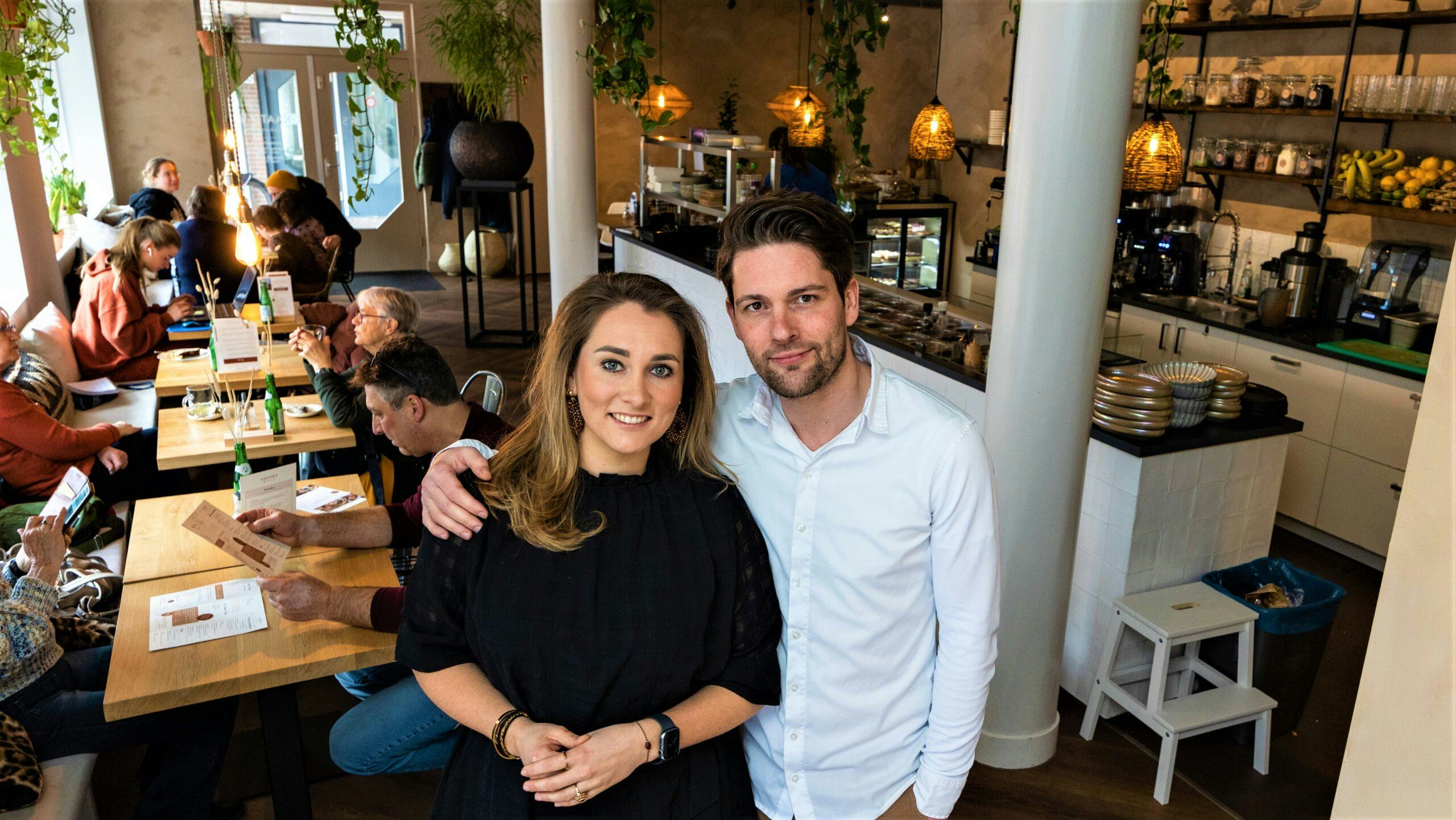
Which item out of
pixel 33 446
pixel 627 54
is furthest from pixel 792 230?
pixel 33 446

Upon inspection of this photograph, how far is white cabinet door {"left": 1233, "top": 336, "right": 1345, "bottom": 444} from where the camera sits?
489cm

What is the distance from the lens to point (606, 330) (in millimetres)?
1688

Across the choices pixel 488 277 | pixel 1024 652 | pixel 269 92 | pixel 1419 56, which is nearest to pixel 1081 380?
pixel 1024 652

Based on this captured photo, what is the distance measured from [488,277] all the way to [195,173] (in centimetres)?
314

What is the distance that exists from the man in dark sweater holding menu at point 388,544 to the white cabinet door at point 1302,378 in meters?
3.97

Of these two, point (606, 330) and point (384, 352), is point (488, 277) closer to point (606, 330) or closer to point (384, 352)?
point (384, 352)

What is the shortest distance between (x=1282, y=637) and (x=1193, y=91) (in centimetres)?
432

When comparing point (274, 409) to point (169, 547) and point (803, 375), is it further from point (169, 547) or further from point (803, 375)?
point (803, 375)

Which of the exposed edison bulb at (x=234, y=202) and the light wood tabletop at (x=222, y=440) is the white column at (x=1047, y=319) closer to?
the light wood tabletop at (x=222, y=440)

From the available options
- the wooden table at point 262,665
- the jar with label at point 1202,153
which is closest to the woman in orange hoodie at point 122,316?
the wooden table at point 262,665

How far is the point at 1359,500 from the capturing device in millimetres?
4797

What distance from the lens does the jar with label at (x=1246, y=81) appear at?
19.8ft

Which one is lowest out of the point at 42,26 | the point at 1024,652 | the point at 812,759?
the point at 1024,652

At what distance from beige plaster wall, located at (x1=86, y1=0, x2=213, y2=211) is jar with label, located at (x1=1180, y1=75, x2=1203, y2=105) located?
9.09 m
